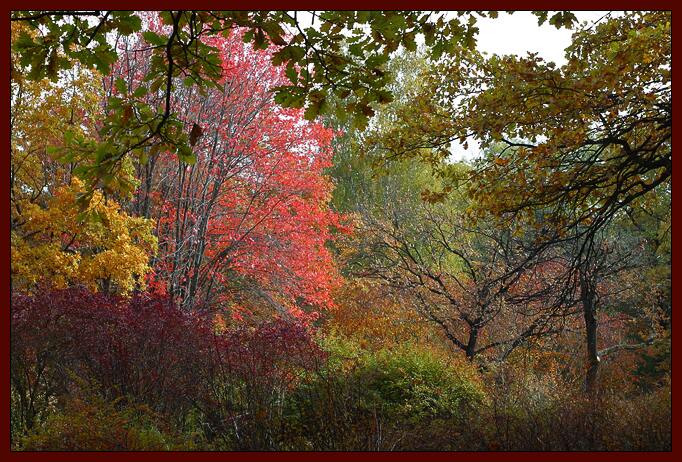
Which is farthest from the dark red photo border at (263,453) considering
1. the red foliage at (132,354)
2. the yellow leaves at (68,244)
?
the yellow leaves at (68,244)

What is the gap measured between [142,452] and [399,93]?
10.5 meters

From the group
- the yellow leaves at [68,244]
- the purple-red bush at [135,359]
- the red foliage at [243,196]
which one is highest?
the red foliage at [243,196]

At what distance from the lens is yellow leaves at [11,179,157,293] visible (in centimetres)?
575

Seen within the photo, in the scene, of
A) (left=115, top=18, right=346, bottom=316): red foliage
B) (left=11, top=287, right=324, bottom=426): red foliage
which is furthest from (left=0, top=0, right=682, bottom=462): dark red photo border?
(left=115, top=18, right=346, bottom=316): red foliage

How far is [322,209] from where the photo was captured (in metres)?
10.1

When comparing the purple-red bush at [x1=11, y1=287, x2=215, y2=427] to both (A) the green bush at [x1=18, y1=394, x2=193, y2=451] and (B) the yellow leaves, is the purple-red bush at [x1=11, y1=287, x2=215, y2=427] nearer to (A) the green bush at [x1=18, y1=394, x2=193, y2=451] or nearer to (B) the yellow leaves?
(B) the yellow leaves

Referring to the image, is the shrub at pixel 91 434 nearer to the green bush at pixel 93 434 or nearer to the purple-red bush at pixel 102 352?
the green bush at pixel 93 434

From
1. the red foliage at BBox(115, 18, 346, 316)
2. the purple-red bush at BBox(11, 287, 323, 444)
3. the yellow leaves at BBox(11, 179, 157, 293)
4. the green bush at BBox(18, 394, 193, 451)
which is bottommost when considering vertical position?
the green bush at BBox(18, 394, 193, 451)

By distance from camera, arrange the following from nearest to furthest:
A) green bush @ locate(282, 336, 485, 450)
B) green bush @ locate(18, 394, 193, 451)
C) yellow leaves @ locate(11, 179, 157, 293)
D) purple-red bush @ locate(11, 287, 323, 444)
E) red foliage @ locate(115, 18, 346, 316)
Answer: green bush @ locate(18, 394, 193, 451) → green bush @ locate(282, 336, 485, 450) → purple-red bush @ locate(11, 287, 323, 444) → yellow leaves @ locate(11, 179, 157, 293) → red foliage @ locate(115, 18, 346, 316)

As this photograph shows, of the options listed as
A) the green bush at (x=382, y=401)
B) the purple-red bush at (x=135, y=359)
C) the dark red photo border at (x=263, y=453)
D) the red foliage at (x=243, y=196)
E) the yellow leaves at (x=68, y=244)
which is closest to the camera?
the dark red photo border at (x=263, y=453)

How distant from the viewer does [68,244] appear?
6.25 metres

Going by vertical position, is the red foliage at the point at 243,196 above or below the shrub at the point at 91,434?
above

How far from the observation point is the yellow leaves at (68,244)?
5746mm

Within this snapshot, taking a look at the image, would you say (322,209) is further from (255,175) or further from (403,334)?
(403,334)
